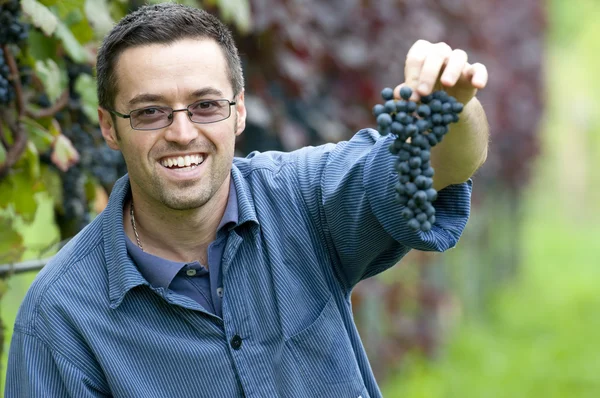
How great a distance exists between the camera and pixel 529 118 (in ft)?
40.7

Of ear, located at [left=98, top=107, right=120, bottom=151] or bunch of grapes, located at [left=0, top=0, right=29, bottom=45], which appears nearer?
ear, located at [left=98, top=107, right=120, bottom=151]

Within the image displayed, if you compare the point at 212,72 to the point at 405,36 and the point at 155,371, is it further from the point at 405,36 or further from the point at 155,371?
the point at 405,36

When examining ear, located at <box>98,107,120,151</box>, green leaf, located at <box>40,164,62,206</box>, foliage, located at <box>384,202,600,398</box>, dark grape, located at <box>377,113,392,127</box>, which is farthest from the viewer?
foliage, located at <box>384,202,600,398</box>

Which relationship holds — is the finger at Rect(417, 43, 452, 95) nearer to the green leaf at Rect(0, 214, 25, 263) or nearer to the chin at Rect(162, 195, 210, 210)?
the chin at Rect(162, 195, 210, 210)

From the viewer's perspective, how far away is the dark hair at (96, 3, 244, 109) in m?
2.16

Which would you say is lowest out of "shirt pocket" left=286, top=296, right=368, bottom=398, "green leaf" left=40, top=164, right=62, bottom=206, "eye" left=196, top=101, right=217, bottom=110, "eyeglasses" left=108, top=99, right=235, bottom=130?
"shirt pocket" left=286, top=296, right=368, bottom=398

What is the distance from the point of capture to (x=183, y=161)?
2143mm

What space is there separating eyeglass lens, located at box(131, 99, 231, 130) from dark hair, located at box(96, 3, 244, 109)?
4.2 inches

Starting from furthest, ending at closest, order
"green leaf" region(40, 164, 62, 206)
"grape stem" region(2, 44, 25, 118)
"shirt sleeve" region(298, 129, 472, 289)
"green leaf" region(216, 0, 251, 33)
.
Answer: "green leaf" region(216, 0, 251, 33) < "green leaf" region(40, 164, 62, 206) < "grape stem" region(2, 44, 25, 118) < "shirt sleeve" region(298, 129, 472, 289)

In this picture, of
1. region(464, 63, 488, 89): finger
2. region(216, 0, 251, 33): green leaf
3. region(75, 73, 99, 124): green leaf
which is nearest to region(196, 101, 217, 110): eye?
region(464, 63, 488, 89): finger

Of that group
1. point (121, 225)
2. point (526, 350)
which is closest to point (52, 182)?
point (121, 225)

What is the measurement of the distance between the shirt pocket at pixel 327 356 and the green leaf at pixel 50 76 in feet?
3.38

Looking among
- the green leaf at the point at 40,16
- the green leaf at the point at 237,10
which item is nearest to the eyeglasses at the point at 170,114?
the green leaf at the point at 40,16

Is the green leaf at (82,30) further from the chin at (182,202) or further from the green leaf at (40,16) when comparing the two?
the chin at (182,202)
